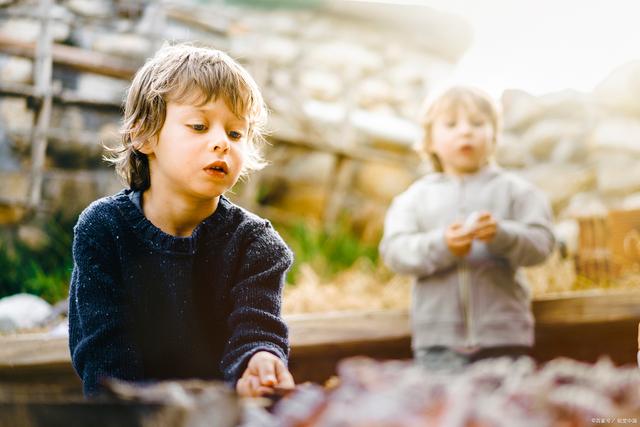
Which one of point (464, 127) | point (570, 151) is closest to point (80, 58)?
point (464, 127)

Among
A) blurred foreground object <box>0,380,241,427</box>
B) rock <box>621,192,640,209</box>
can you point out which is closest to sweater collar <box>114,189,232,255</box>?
blurred foreground object <box>0,380,241,427</box>

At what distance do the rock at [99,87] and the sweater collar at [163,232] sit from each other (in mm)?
2183

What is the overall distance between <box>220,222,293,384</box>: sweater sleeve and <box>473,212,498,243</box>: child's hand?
28.5 inches

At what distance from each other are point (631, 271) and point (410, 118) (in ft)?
5.24

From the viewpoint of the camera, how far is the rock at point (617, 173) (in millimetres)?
3625

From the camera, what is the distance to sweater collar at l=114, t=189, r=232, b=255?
1.33 metres

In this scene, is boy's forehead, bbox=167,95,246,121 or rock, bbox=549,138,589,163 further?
rock, bbox=549,138,589,163

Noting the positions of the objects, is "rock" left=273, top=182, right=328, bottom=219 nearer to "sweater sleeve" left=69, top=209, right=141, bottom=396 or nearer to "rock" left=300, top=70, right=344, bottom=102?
"rock" left=300, top=70, right=344, bottom=102

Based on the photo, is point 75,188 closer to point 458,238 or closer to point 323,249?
point 323,249

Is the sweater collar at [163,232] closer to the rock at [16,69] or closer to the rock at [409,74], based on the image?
the rock at [16,69]

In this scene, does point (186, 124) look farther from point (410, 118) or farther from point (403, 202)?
point (410, 118)

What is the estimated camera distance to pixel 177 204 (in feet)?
4.52

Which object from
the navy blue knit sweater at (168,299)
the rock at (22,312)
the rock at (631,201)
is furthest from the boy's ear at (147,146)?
the rock at (631,201)

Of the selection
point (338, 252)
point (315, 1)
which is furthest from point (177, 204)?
point (315, 1)
